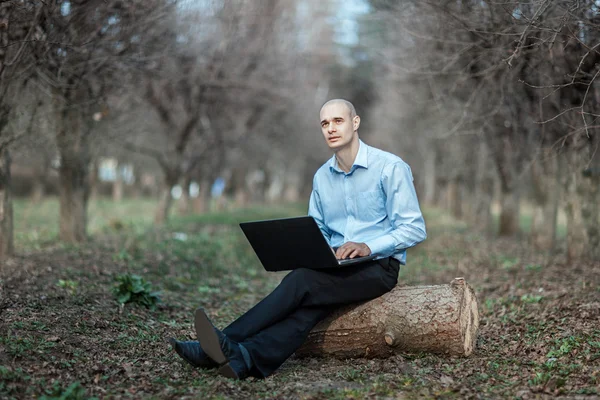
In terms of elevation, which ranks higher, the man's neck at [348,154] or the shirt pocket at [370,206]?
the man's neck at [348,154]

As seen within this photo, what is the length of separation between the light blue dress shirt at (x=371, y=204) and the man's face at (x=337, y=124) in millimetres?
172

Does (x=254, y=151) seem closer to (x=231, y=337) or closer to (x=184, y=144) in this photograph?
(x=184, y=144)

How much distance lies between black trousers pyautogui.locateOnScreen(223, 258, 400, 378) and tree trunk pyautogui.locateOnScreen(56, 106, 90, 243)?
28.4ft

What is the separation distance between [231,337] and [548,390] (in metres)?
2.33

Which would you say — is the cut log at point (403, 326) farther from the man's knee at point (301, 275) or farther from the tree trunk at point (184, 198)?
the tree trunk at point (184, 198)

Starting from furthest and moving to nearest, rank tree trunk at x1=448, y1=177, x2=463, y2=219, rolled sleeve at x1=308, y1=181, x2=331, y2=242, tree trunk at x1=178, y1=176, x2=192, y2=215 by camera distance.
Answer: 1. tree trunk at x1=448, y1=177, x2=463, y2=219
2. tree trunk at x1=178, y1=176, x2=192, y2=215
3. rolled sleeve at x1=308, y1=181, x2=331, y2=242

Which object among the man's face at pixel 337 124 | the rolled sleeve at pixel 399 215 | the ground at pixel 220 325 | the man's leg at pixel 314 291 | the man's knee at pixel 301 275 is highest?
the man's face at pixel 337 124

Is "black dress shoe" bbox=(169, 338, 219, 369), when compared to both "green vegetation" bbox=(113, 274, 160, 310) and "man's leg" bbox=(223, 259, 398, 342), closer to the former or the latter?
"man's leg" bbox=(223, 259, 398, 342)

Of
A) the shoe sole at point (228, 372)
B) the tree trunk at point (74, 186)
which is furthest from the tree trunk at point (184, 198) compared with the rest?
the shoe sole at point (228, 372)

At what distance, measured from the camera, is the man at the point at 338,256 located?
505 centimetres

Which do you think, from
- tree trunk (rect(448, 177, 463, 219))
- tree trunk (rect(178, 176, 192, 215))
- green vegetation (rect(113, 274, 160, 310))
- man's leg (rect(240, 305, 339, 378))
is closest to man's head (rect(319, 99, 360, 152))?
man's leg (rect(240, 305, 339, 378))

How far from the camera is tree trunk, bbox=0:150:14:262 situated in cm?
1100

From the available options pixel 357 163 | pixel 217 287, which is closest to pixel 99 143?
pixel 217 287

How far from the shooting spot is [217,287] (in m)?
10.4
